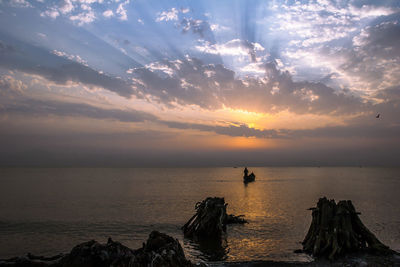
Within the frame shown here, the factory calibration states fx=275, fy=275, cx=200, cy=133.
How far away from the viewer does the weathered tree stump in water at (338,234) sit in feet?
51.0

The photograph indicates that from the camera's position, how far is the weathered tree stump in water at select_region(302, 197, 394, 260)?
15.6 meters

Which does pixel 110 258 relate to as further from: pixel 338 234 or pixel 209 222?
pixel 209 222

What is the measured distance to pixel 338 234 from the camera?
16062 mm

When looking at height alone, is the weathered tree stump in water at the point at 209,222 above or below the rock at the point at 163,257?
below

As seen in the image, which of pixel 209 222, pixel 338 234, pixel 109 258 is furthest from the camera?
pixel 209 222

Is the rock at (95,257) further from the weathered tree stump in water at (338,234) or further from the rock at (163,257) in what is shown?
the weathered tree stump in water at (338,234)

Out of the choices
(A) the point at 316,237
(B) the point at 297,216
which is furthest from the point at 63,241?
(B) the point at 297,216

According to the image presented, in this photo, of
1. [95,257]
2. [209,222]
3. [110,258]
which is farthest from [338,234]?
[95,257]

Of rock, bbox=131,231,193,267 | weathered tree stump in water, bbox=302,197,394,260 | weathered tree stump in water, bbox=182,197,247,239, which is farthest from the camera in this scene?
weathered tree stump in water, bbox=182,197,247,239

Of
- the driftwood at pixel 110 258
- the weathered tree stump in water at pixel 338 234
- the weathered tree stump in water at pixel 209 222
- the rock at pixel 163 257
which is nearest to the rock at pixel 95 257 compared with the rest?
the driftwood at pixel 110 258

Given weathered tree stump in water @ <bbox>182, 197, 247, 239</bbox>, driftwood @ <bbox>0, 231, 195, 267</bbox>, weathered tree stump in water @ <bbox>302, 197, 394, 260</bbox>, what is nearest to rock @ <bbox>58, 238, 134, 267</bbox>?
driftwood @ <bbox>0, 231, 195, 267</bbox>

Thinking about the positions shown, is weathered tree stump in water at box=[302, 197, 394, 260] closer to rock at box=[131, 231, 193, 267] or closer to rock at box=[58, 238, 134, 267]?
rock at box=[131, 231, 193, 267]

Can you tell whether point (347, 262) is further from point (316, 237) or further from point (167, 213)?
point (167, 213)

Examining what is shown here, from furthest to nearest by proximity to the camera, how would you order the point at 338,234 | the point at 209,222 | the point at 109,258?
the point at 209,222 → the point at 338,234 → the point at 109,258
